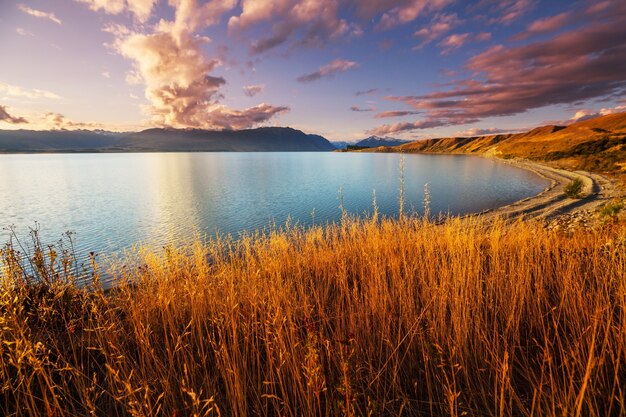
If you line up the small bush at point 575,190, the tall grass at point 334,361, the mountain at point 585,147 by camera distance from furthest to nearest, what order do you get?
the mountain at point 585,147 → the small bush at point 575,190 → the tall grass at point 334,361

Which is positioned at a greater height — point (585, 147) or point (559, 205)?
point (585, 147)

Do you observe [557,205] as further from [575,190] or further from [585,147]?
[585,147]

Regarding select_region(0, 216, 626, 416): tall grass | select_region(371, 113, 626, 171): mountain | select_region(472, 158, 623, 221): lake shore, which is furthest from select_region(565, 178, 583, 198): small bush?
select_region(0, 216, 626, 416): tall grass

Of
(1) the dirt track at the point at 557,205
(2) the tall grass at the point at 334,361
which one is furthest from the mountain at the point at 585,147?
(2) the tall grass at the point at 334,361

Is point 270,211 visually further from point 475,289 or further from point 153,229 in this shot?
point 475,289

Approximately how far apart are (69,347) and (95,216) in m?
24.5

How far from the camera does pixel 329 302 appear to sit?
4.70 metres

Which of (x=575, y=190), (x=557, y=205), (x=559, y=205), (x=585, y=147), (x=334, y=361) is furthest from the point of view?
(x=585, y=147)

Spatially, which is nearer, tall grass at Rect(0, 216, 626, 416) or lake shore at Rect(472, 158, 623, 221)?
tall grass at Rect(0, 216, 626, 416)

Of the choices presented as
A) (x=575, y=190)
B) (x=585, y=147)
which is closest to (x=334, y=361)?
(x=575, y=190)

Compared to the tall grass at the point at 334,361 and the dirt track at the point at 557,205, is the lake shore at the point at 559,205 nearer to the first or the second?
the dirt track at the point at 557,205

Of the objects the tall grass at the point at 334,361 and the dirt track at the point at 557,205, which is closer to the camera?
the tall grass at the point at 334,361

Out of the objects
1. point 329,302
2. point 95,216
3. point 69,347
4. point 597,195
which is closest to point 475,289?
point 329,302

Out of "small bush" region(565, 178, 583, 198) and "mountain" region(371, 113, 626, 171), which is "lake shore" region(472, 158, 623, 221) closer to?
"small bush" region(565, 178, 583, 198)
